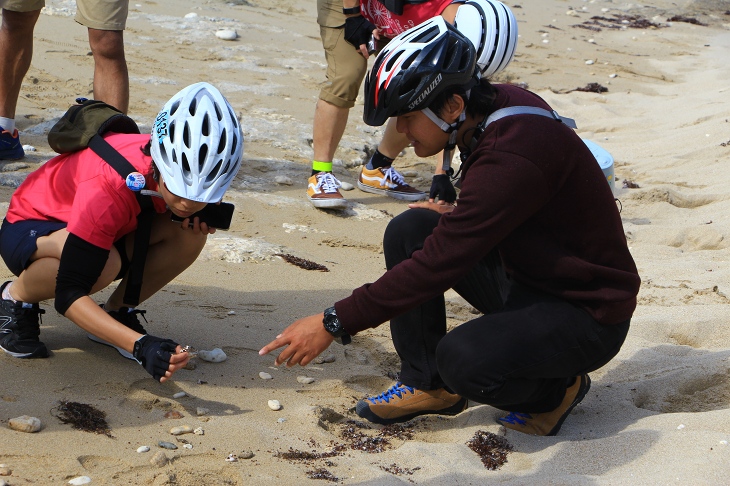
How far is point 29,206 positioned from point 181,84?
4062 mm

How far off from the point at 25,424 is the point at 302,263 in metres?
1.93

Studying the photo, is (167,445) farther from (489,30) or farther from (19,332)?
(489,30)

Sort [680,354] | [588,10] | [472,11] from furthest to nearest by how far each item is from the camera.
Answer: [588,10]
[472,11]
[680,354]

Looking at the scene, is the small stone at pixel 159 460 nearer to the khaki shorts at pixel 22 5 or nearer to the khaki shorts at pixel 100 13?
the khaki shorts at pixel 100 13

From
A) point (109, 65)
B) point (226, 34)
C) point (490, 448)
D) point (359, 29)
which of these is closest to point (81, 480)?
point (490, 448)

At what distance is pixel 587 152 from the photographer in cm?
247

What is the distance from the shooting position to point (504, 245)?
2.59 metres

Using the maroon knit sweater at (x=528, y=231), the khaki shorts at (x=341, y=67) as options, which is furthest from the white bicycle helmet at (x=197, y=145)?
the khaki shorts at (x=341, y=67)

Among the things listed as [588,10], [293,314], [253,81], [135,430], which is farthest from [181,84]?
[588,10]

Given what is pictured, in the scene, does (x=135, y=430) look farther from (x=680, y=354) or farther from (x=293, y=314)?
(x=680, y=354)

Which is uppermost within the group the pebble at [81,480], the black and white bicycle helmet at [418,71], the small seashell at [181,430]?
the black and white bicycle helmet at [418,71]

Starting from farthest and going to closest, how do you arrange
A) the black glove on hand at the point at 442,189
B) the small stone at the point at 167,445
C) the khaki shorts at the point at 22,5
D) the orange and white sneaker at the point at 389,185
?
the orange and white sneaker at the point at 389,185
the khaki shorts at the point at 22,5
the black glove on hand at the point at 442,189
the small stone at the point at 167,445

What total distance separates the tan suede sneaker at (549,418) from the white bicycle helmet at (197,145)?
4.13 ft

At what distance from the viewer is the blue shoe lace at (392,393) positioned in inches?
114
